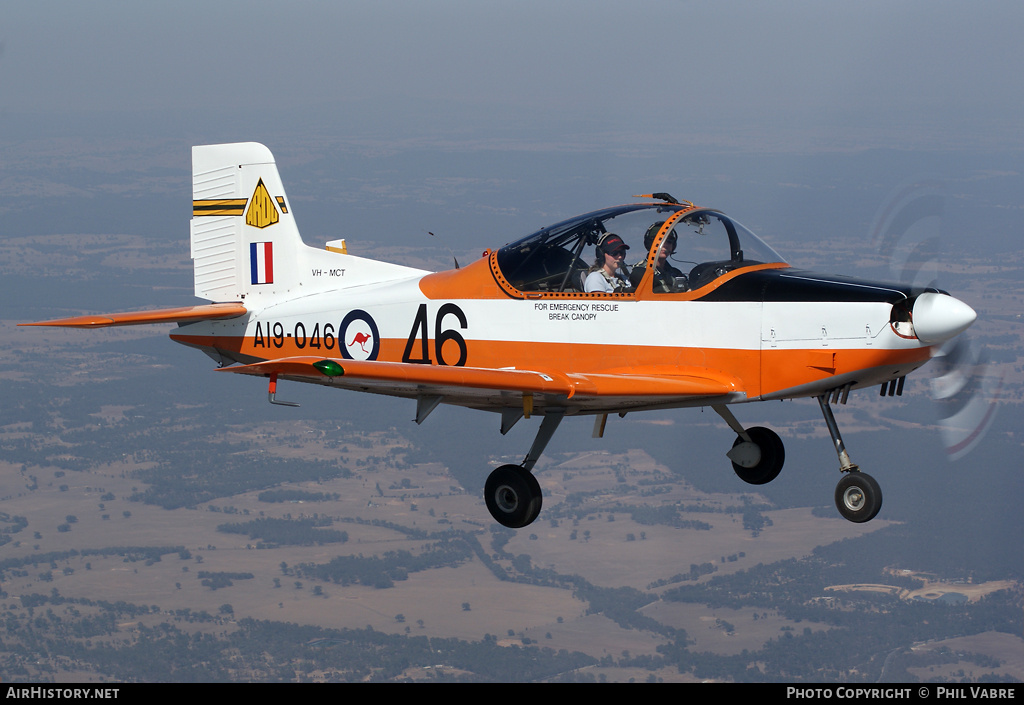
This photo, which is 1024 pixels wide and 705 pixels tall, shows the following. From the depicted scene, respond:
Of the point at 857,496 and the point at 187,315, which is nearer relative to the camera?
the point at 857,496

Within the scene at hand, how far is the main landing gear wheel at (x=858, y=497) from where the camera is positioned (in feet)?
47.3

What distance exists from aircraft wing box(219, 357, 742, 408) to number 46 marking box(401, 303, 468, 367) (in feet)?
5.39

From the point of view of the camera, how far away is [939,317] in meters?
13.8

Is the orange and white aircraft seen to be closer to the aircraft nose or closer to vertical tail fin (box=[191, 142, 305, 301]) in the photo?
the aircraft nose

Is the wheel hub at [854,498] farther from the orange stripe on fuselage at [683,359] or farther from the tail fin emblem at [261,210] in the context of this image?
the tail fin emblem at [261,210]

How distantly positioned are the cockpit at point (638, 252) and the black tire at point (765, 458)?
116 inches

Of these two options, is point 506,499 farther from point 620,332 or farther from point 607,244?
point 607,244

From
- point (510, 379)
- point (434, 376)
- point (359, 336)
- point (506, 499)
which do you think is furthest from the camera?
point (359, 336)

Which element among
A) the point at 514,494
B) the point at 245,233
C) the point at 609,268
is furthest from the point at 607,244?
the point at 245,233

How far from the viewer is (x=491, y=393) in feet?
49.6

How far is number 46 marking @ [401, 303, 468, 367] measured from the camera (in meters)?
17.3

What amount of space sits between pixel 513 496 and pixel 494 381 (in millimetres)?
2506
